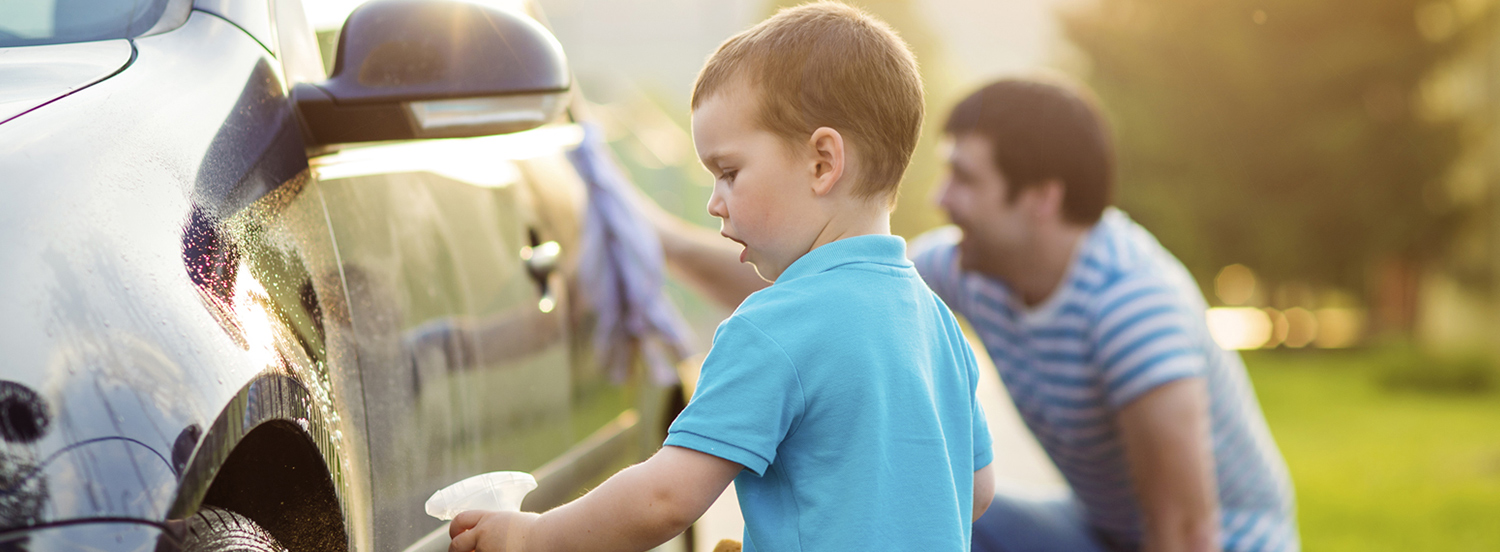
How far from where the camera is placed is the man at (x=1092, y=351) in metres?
2.76

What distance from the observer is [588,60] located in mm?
28734

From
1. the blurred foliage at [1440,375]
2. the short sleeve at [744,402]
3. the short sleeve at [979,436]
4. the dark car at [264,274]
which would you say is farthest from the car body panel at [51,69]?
the blurred foliage at [1440,375]

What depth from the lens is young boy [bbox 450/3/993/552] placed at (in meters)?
1.25

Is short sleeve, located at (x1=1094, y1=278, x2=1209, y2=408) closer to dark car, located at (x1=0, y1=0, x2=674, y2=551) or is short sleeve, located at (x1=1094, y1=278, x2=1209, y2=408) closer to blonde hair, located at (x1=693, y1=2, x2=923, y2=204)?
dark car, located at (x1=0, y1=0, x2=674, y2=551)

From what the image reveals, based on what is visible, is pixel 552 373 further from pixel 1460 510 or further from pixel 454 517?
pixel 1460 510

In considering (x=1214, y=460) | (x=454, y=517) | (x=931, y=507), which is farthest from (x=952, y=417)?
(x=1214, y=460)

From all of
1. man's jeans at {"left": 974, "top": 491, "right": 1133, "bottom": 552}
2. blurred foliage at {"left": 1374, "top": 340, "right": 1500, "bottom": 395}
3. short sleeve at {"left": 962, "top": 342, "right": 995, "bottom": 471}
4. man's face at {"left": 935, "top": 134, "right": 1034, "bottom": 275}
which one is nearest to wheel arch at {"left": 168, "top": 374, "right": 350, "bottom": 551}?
short sleeve at {"left": 962, "top": 342, "right": 995, "bottom": 471}

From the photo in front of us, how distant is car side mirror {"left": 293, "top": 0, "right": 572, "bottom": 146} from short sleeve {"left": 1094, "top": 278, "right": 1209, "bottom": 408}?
1.57 m

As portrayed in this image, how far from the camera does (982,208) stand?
3088 millimetres

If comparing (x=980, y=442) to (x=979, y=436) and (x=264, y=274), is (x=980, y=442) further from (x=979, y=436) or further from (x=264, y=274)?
(x=264, y=274)

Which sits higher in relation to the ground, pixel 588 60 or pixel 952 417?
pixel 952 417

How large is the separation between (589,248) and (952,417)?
1.39 metres

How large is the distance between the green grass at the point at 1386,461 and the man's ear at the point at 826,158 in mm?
4656

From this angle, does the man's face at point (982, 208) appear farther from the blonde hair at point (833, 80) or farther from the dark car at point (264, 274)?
the blonde hair at point (833, 80)
